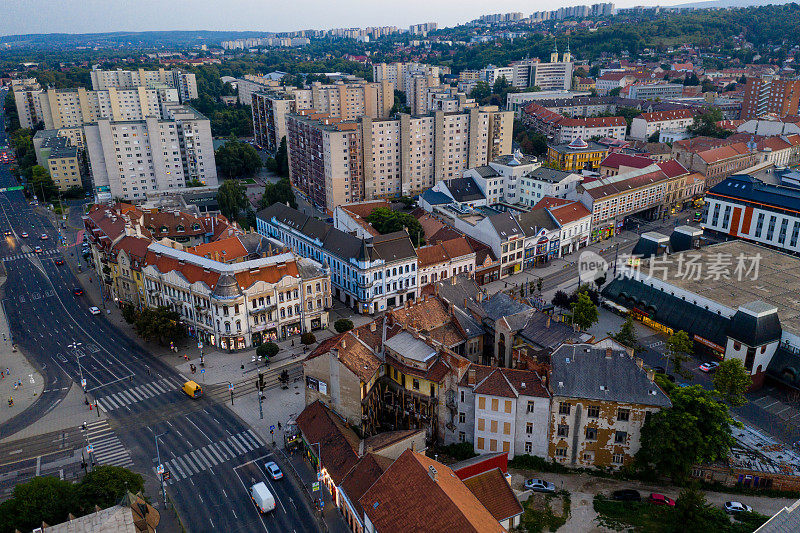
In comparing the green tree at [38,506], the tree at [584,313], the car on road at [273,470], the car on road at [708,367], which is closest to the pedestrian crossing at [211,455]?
the car on road at [273,470]

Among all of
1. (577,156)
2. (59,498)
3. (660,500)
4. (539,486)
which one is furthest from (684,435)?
(577,156)

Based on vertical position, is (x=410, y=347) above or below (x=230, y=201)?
above

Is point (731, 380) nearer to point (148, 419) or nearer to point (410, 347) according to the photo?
point (410, 347)

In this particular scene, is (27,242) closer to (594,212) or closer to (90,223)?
(90,223)

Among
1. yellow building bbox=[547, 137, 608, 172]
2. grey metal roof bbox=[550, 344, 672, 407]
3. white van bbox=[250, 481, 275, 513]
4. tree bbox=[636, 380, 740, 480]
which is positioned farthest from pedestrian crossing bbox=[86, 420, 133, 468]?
yellow building bbox=[547, 137, 608, 172]

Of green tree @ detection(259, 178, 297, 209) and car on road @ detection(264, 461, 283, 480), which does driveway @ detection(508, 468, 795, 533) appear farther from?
green tree @ detection(259, 178, 297, 209)

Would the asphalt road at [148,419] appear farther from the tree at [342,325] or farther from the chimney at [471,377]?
the tree at [342,325]

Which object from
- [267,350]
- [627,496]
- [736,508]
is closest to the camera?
[736,508]

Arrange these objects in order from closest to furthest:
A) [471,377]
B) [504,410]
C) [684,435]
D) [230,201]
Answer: [684,435] < [504,410] < [471,377] < [230,201]
